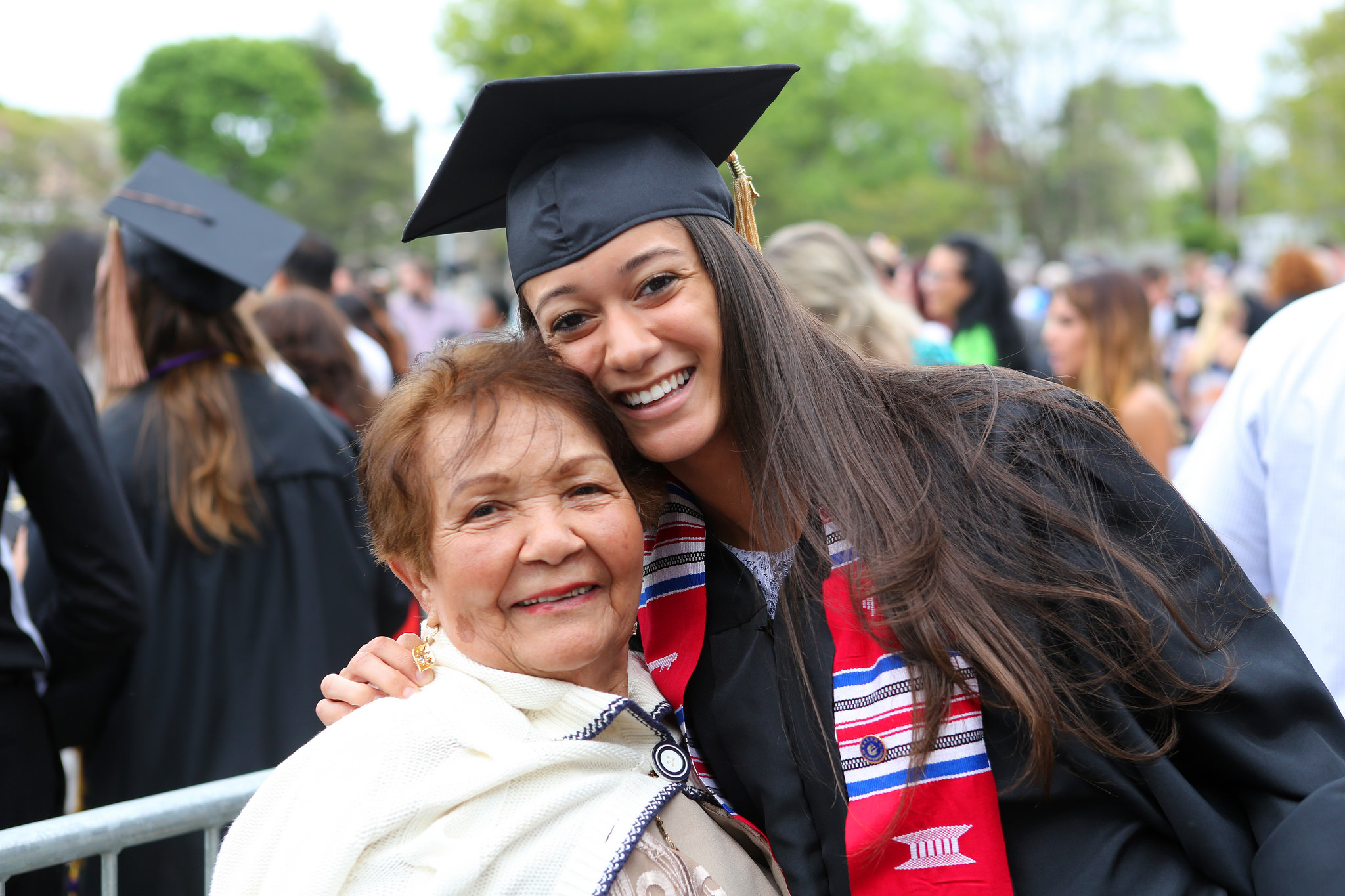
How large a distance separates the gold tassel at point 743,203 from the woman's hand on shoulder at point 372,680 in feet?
3.44

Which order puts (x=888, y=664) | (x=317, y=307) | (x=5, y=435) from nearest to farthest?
(x=888, y=664) < (x=5, y=435) < (x=317, y=307)

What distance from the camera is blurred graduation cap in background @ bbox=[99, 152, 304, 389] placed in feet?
11.3

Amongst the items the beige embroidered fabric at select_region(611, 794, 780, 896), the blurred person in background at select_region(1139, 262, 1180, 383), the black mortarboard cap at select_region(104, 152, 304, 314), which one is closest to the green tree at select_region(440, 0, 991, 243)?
the blurred person in background at select_region(1139, 262, 1180, 383)

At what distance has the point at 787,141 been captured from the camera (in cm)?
4712

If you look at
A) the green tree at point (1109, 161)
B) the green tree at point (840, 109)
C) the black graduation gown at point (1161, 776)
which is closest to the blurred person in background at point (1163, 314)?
the black graduation gown at point (1161, 776)

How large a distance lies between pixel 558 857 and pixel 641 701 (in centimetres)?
37

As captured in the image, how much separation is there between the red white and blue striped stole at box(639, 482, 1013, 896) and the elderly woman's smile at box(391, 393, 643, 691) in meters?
0.38

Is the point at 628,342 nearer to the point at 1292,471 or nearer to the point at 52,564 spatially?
the point at 1292,471

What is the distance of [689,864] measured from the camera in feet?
5.73

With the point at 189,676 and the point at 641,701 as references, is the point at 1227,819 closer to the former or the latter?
the point at 641,701

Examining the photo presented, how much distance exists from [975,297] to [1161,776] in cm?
544

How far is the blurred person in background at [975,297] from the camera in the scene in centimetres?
668

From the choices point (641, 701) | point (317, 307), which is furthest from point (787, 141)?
point (641, 701)

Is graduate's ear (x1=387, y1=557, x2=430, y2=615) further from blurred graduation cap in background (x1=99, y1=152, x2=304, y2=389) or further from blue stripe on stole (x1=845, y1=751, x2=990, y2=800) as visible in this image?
blurred graduation cap in background (x1=99, y1=152, x2=304, y2=389)
